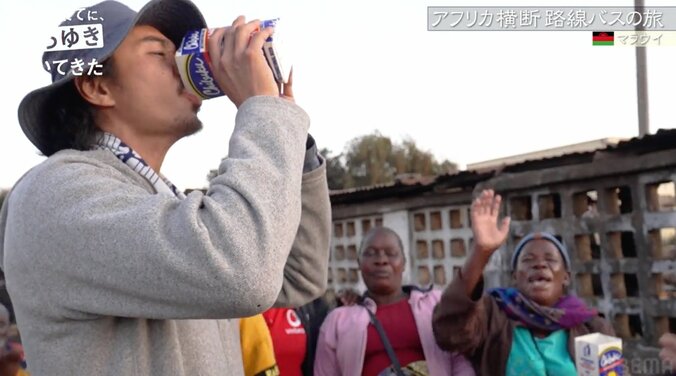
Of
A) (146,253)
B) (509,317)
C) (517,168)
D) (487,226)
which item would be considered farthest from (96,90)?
(517,168)

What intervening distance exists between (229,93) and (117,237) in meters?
0.34

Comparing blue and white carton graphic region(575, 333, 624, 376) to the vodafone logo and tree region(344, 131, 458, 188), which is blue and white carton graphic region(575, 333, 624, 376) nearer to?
the vodafone logo

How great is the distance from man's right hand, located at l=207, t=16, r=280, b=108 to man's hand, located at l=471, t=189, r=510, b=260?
6.05 feet

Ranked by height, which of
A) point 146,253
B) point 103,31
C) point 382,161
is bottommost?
point 146,253

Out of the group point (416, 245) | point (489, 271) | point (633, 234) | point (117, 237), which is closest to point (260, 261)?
point (117, 237)

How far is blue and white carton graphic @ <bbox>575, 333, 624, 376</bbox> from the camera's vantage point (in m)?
2.06

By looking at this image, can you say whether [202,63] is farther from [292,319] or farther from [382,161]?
[382,161]

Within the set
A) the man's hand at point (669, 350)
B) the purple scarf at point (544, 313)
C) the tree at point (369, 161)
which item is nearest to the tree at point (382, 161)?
the tree at point (369, 161)

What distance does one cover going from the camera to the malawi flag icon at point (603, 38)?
4.48m

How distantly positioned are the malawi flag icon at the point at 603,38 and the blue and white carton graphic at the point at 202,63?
3.78 meters

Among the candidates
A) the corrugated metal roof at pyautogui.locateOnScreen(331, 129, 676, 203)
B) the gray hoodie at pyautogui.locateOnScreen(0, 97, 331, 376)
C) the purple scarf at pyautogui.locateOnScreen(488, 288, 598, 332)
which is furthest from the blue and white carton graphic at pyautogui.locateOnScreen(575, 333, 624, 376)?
the corrugated metal roof at pyautogui.locateOnScreen(331, 129, 676, 203)

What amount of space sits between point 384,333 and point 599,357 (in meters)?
1.36

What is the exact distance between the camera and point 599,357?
205cm

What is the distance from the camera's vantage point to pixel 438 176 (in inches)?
191
